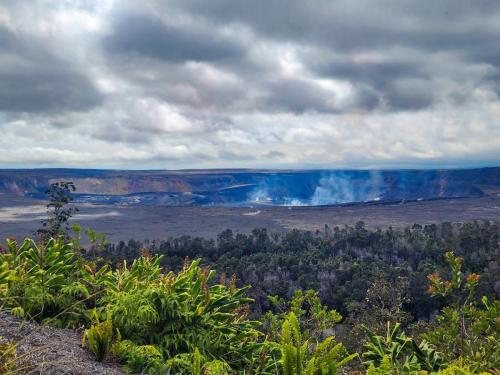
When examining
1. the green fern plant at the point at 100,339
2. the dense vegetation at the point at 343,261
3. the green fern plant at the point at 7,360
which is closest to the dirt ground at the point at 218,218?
the dense vegetation at the point at 343,261

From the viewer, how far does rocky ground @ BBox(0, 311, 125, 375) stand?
4.79 metres

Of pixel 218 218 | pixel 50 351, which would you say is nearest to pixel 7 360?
pixel 50 351

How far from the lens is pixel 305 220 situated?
17075 cm

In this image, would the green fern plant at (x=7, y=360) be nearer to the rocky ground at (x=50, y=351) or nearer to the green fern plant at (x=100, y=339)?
the rocky ground at (x=50, y=351)

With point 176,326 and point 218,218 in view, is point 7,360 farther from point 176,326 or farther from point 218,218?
point 218,218

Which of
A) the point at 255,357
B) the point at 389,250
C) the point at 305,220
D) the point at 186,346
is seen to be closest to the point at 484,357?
the point at 255,357

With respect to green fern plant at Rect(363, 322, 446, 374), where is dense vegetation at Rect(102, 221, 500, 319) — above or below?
below

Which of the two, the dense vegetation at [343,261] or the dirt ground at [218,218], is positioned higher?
the dense vegetation at [343,261]

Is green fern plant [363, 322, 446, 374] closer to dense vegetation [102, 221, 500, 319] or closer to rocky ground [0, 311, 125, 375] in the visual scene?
rocky ground [0, 311, 125, 375]

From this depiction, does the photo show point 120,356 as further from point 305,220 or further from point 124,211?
point 124,211

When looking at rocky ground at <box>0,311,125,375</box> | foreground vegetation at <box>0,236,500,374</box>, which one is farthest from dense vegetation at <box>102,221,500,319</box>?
rocky ground at <box>0,311,125,375</box>

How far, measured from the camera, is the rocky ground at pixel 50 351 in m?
4.79

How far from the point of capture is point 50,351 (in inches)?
208

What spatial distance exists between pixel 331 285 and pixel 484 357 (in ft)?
152
